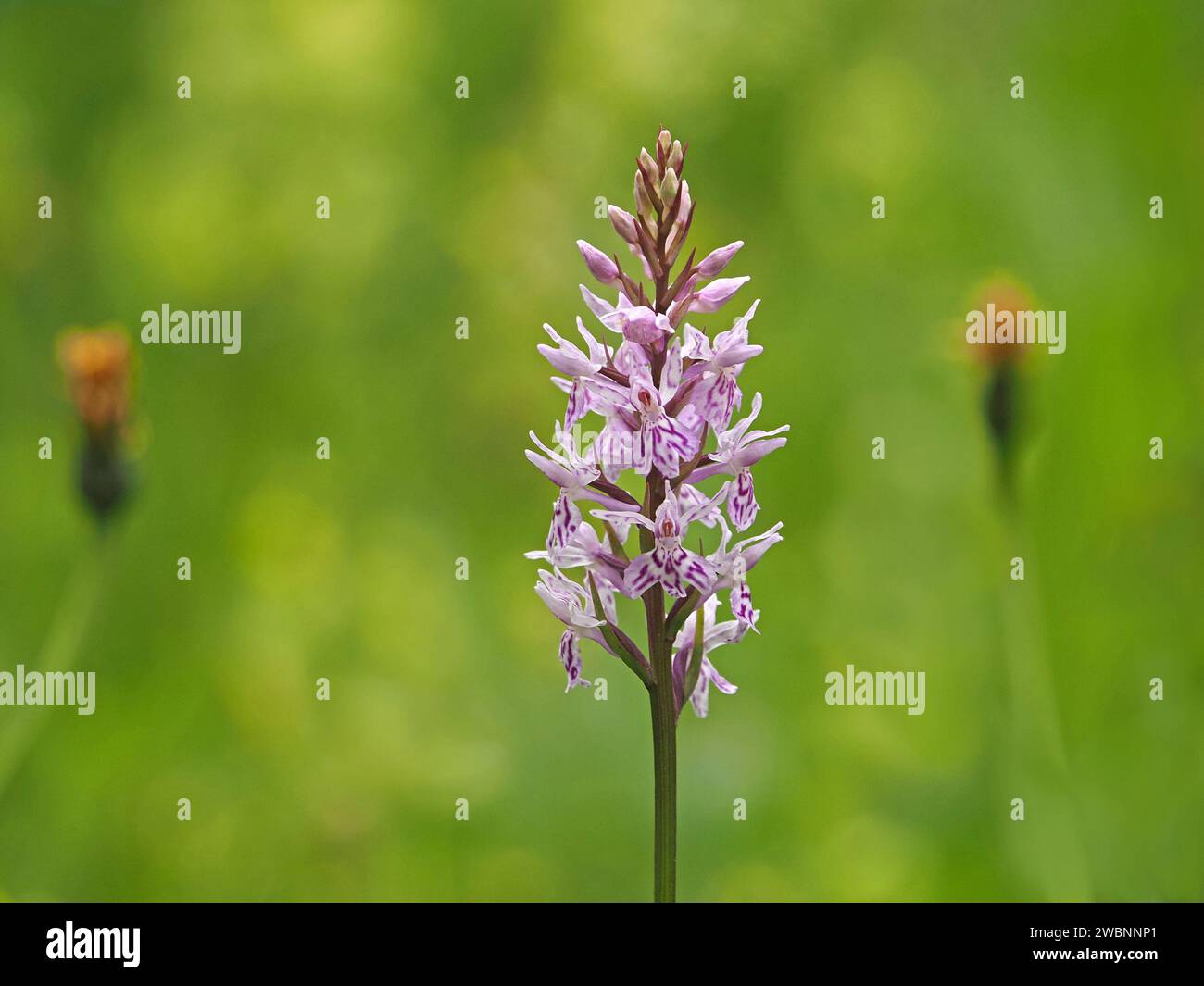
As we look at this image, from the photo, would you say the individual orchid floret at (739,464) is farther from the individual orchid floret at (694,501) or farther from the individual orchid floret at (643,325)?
the individual orchid floret at (643,325)

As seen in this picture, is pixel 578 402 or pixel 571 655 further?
pixel 571 655

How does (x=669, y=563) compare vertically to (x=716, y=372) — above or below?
below

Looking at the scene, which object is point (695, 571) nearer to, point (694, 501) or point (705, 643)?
point (694, 501)

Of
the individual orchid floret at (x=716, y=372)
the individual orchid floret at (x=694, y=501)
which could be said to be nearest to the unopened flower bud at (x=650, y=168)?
the individual orchid floret at (x=716, y=372)

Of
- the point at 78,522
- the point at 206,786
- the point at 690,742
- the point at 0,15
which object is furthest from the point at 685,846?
the point at 0,15

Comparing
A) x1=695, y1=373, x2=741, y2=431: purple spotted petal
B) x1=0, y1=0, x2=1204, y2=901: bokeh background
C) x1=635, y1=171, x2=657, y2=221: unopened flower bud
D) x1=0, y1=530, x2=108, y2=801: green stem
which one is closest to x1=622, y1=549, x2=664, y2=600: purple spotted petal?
x1=695, y1=373, x2=741, y2=431: purple spotted petal

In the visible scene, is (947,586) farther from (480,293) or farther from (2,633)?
(2,633)

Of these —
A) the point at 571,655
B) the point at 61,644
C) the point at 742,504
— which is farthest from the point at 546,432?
the point at 742,504
